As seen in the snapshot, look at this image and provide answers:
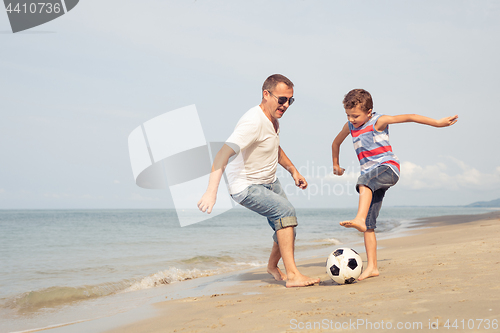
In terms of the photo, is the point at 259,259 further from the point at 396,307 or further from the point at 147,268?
the point at 396,307

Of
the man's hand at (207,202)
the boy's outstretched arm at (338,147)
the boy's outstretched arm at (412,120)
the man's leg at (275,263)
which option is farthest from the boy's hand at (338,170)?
the man's hand at (207,202)

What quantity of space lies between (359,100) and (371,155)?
0.62m

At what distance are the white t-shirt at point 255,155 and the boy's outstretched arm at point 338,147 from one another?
0.98 metres

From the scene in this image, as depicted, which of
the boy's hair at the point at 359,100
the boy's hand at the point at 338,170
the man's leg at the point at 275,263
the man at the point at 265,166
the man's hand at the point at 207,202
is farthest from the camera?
the boy's hand at the point at 338,170

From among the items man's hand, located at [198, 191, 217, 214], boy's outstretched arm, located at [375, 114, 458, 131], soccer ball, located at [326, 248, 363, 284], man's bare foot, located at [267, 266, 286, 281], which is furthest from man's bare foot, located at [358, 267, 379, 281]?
man's hand, located at [198, 191, 217, 214]

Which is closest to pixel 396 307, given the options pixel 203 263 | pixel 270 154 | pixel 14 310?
pixel 270 154

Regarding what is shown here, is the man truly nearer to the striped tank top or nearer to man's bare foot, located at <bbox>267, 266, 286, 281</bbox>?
man's bare foot, located at <bbox>267, 266, 286, 281</bbox>

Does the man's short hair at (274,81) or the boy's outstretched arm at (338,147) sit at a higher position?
the man's short hair at (274,81)

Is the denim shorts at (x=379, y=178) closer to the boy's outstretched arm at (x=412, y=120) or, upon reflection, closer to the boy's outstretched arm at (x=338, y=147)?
the boy's outstretched arm at (x=412, y=120)

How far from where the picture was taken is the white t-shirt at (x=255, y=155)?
11.9 feet

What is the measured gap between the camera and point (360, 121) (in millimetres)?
3984

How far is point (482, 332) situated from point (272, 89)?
2784mm

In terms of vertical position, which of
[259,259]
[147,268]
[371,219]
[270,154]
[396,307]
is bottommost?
[259,259]

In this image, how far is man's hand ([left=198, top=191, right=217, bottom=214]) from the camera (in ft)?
10.1
